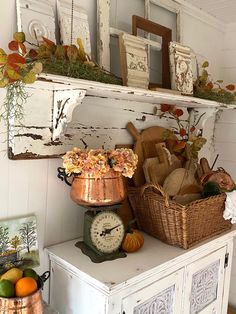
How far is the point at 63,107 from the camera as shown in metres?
1.22

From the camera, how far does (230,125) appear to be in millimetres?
2262

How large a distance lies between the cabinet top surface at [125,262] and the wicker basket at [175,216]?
0.05 m

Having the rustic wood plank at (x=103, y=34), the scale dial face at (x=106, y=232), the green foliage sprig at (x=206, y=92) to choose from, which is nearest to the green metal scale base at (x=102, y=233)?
the scale dial face at (x=106, y=232)

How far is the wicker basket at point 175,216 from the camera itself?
138 centimetres

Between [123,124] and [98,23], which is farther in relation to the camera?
[123,124]

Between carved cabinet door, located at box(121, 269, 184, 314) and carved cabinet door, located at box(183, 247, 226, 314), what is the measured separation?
7cm

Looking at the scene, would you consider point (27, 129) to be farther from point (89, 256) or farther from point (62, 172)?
point (89, 256)

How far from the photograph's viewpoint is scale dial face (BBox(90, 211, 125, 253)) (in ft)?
4.09

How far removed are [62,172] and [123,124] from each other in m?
0.45

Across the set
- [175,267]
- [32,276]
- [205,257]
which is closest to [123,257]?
[175,267]

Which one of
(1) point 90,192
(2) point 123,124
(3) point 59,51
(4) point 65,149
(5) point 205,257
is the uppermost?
(3) point 59,51

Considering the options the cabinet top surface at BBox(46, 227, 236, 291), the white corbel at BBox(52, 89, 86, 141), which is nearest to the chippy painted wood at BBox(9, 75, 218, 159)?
the white corbel at BBox(52, 89, 86, 141)

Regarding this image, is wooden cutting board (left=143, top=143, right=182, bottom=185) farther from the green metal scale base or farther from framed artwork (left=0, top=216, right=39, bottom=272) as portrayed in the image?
framed artwork (left=0, top=216, right=39, bottom=272)

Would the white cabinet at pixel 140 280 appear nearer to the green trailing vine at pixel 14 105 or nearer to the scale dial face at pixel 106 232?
the scale dial face at pixel 106 232
